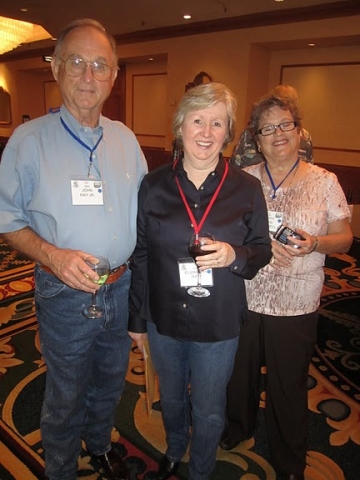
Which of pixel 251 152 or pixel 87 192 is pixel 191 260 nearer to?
pixel 87 192

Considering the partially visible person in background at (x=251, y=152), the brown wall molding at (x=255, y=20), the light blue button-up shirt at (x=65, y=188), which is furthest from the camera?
the brown wall molding at (x=255, y=20)

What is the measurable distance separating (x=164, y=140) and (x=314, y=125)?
4238 millimetres

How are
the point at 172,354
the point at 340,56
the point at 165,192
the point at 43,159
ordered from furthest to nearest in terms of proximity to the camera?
the point at 340,56, the point at 172,354, the point at 165,192, the point at 43,159

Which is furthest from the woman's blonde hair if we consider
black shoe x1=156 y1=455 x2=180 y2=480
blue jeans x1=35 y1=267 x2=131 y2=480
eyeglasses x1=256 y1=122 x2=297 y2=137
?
black shoe x1=156 y1=455 x2=180 y2=480

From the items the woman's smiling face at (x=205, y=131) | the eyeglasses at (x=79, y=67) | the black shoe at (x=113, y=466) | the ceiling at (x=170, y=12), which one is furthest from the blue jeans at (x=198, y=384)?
the ceiling at (x=170, y=12)

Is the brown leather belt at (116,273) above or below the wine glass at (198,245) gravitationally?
below

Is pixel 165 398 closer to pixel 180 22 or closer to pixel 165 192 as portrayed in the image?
pixel 165 192

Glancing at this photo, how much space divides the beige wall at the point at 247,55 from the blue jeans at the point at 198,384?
6755 millimetres

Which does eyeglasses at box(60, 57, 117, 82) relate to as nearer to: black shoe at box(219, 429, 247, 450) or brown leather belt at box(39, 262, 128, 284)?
brown leather belt at box(39, 262, 128, 284)

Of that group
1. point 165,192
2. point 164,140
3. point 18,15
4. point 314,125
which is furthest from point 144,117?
point 165,192

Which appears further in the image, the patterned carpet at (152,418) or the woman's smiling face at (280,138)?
the patterned carpet at (152,418)

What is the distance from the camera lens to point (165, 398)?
1701mm

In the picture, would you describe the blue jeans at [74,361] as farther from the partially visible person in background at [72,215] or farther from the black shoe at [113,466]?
the black shoe at [113,466]

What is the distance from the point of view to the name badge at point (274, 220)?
66.2 inches
